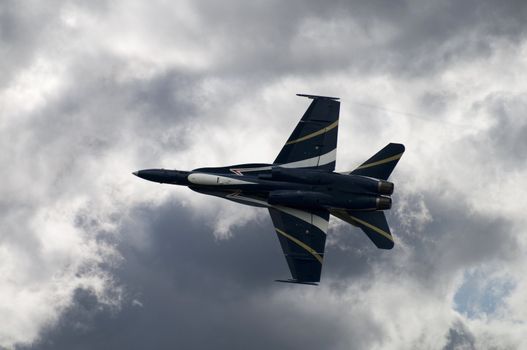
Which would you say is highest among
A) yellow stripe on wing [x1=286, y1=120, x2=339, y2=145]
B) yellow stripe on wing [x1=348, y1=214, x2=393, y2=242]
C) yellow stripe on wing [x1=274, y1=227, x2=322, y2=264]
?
yellow stripe on wing [x1=286, y1=120, x2=339, y2=145]

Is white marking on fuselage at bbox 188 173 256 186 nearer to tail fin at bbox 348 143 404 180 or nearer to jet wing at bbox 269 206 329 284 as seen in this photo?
jet wing at bbox 269 206 329 284

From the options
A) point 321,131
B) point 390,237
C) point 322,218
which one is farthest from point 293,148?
point 390,237

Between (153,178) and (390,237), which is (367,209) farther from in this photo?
(153,178)

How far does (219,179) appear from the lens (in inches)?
2317

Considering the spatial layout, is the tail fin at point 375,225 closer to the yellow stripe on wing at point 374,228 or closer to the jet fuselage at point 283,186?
the yellow stripe on wing at point 374,228

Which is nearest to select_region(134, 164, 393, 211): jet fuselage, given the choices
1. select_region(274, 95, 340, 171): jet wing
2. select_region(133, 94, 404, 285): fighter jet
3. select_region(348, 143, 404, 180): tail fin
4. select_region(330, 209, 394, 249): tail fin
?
select_region(133, 94, 404, 285): fighter jet

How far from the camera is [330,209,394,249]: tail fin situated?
5734 cm

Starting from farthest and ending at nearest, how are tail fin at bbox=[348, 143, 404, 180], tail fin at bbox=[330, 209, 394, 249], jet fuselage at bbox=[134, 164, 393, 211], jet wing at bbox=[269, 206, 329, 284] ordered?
jet wing at bbox=[269, 206, 329, 284] < tail fin at bbox=[348, 143, 404, 180] < tail fin at bbox=[330, 209, 394, 249] < jet fuselage at bbox=[134, 164, 393, 211]

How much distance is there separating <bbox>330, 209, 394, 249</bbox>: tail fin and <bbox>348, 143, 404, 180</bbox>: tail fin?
353cm

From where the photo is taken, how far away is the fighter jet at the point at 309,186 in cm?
5688

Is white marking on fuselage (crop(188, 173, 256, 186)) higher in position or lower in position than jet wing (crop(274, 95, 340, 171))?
lower

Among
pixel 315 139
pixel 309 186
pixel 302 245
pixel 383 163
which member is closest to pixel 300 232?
pixel 302 245

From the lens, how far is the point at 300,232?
59.2 m

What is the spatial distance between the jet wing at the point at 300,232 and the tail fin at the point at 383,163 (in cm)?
547
